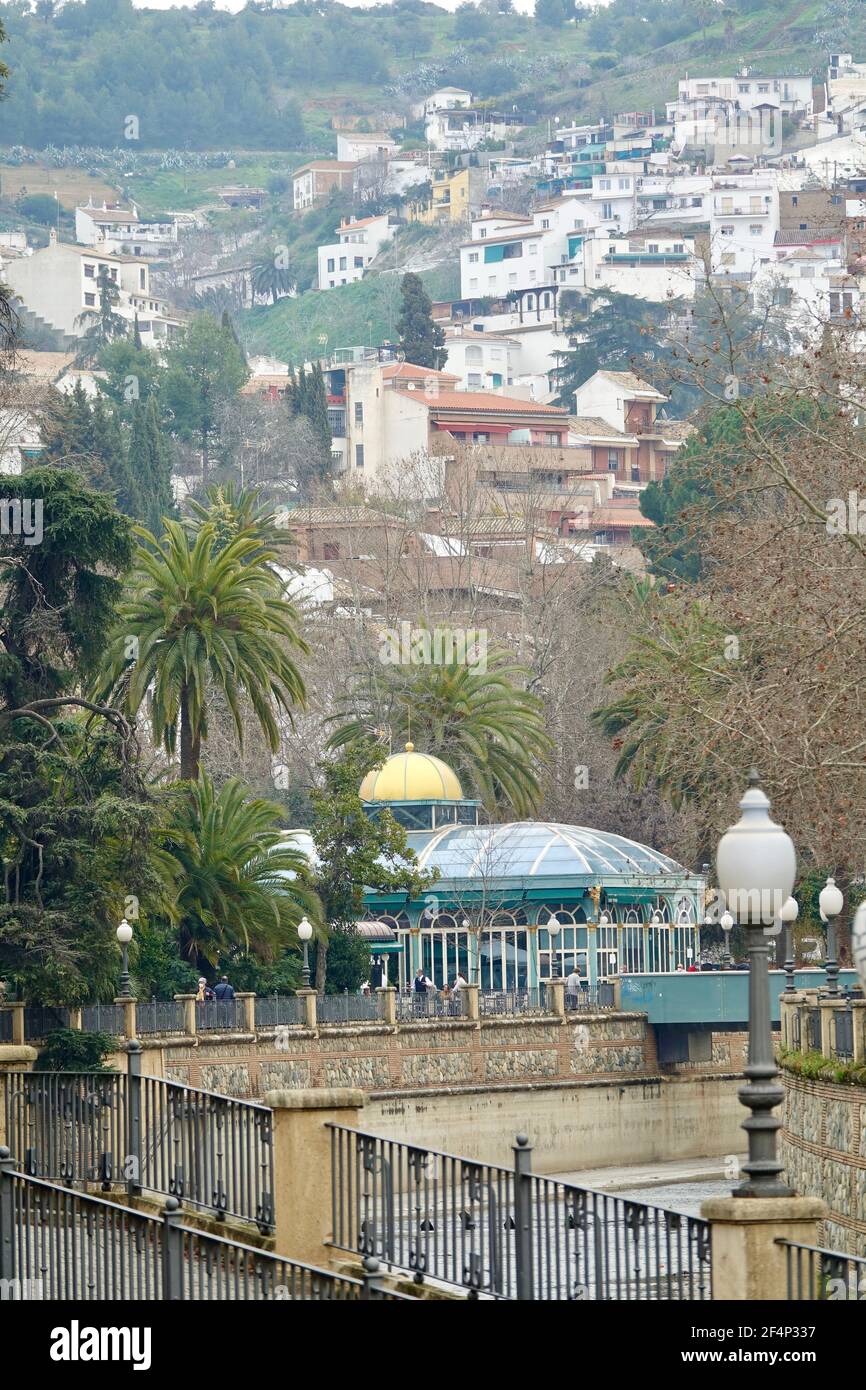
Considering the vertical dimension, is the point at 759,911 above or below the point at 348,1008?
above

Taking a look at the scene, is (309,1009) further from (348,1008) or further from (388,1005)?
(388,1005)

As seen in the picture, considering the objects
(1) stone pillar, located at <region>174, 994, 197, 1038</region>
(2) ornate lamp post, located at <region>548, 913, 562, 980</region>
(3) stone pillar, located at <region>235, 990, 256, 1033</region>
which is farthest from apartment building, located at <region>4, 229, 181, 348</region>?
(1) stone pillar, located at <region>174, 994, 197, 1038</region>

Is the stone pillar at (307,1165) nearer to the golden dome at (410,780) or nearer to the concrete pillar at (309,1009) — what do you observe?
the concrete pillar at (309,1009)

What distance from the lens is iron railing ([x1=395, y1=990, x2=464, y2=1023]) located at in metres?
56.2

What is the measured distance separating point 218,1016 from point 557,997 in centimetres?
1193

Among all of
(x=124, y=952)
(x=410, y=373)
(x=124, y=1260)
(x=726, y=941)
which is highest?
(x=410, y=373)

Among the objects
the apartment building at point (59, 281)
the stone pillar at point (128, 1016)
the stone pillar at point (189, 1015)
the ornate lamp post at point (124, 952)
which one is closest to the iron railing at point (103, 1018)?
the stone pillar at point (128, 1016)

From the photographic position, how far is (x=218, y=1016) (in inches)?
1951

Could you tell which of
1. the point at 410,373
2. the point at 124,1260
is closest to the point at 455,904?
the point at 124,1260

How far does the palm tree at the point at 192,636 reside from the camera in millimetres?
51281

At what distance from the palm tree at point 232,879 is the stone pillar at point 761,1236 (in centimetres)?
3511

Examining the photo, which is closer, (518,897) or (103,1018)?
(103,1018)

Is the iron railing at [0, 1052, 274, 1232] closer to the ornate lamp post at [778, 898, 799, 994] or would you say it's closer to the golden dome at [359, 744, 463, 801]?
the ornate lamp post at [778, 898, 799, 994]

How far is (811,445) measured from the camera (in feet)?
128
